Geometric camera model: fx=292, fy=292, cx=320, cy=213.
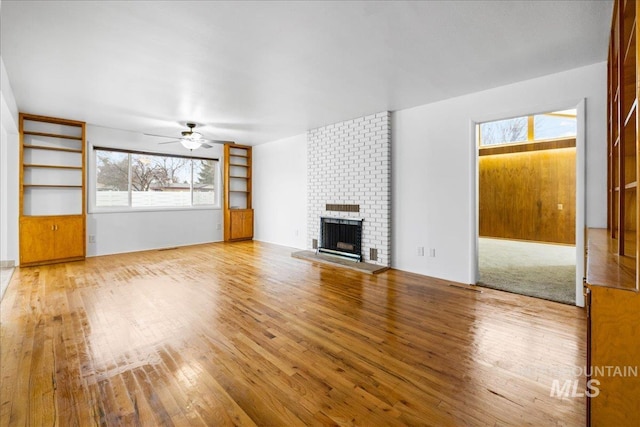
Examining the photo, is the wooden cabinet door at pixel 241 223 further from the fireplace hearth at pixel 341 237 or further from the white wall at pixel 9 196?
the white wall at pixel 9 196

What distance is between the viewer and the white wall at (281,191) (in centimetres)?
685

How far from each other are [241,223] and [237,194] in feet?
2.80

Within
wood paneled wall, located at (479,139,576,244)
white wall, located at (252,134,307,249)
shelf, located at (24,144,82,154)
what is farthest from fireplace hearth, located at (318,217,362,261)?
wood paneled wall, located at (479,139,576,244)

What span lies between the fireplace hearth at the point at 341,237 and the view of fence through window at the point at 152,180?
3.64m

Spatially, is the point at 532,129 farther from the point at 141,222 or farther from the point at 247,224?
the point at 141,222

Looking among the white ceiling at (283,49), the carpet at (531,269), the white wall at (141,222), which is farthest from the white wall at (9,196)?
the carpet at (531,269)

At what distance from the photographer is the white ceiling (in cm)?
223

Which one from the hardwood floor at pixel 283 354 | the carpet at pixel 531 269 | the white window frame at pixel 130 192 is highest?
the white window frame at pixel 130 192

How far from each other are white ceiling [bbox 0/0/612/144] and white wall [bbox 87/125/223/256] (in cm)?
151

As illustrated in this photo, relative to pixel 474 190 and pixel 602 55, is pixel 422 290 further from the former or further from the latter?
pixel 602 55

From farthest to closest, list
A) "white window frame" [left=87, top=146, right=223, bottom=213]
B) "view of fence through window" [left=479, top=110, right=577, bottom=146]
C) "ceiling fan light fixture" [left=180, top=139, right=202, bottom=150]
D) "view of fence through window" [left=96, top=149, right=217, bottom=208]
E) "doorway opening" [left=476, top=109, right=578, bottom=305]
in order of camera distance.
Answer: "view of fence through window" [left=479, top=110, right=577, bottom=146]
"doorway opening" [left=476, top=109, right=578, bottom=305]
"view of fence through window" [left=96, top=149, right=217, bottom=208]
"white window frame" [left=87, top=146, right=223, bottom=213]
"ceiling fan light fixture" [left=180, top=139, right=202, bottom=150]

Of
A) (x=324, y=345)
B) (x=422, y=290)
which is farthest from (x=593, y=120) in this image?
(x=324, y=345)

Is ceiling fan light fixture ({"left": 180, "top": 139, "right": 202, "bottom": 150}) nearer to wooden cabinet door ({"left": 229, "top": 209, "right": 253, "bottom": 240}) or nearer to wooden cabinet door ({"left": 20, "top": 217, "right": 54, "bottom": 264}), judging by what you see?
wooden cabinet door ({"left": 229, "top": 209, "right": 253, "bottom": 240})

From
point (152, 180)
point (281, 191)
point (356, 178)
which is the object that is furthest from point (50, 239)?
point (356, 178)
